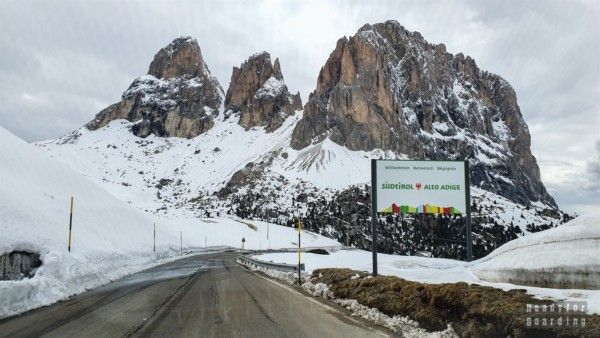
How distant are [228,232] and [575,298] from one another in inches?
6206

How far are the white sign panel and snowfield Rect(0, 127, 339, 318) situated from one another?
43.7 feet

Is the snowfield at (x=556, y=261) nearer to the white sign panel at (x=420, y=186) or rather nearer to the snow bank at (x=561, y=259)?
the snow bank at (x=561, y=259)

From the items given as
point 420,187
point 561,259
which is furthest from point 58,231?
point 561,259

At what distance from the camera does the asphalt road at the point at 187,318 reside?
967 cm

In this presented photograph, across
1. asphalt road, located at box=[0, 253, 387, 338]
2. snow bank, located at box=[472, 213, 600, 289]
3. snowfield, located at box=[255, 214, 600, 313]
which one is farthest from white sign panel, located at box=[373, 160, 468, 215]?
snow bank, located at box=[472, 213, 600, 289]

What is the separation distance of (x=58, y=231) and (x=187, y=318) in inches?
761

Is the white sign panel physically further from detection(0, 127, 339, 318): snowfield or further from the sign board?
detection(0, 127, 339, 318): snowfield

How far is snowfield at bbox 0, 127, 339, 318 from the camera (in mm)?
16266

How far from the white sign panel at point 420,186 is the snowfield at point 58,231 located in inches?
525

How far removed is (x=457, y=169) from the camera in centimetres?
2433

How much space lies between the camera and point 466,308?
8852 millimetres

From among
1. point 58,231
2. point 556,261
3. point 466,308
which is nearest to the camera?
point 466,308

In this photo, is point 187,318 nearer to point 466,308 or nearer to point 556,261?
point 466,308

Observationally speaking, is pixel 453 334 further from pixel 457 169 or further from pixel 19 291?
pixel 457 169
